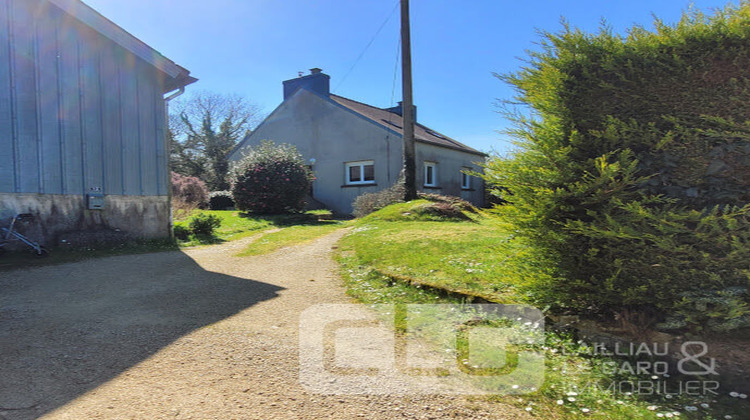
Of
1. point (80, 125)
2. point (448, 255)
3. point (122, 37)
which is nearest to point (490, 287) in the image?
point (448, 255)

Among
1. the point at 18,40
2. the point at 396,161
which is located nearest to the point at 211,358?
the point at 18,40

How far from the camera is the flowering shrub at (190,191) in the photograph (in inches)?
736

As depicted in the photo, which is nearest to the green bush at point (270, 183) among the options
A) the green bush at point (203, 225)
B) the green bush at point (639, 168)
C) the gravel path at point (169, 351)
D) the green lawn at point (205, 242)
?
the green lawn at point (205, 242)

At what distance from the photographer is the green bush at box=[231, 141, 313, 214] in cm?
1546

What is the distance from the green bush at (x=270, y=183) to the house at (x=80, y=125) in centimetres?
525

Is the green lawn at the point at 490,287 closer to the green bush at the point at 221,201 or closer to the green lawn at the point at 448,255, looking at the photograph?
the green lawn at the point at 448,255

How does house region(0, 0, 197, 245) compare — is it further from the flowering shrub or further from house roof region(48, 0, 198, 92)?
the flowering shrub

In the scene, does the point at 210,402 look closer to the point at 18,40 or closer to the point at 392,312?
the point at 392,312

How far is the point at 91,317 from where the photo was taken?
4.12 m

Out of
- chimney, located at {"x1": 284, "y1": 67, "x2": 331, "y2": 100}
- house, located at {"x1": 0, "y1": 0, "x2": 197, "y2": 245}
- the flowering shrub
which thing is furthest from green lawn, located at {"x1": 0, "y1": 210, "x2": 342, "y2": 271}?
chimney, located at {"x1": 284, "y1": 67, "x2": 331, "y2": 100}

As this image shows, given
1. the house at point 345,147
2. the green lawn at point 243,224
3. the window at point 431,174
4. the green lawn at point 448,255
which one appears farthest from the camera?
the window at point 431,174

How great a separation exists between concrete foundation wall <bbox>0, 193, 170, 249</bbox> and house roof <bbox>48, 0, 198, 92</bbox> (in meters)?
3.12

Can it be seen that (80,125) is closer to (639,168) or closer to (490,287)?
(490,287)

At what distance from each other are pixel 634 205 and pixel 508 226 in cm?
107
